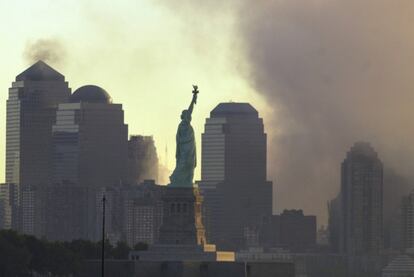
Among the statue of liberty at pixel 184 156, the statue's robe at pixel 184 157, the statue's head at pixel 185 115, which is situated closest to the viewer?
the statue's head at pixel 185 115

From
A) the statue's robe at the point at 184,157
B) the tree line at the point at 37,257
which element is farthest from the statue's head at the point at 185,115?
the tree line at the point at 37,257

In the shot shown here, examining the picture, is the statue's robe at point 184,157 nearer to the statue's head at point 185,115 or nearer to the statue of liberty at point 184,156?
the statue of liberty at point 184,156

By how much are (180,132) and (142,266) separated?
2071 centimetres

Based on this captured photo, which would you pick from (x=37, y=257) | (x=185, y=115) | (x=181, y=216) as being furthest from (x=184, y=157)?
(x=37, y=257)

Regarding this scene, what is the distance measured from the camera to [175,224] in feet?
625

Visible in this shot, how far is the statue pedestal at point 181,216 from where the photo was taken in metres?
189

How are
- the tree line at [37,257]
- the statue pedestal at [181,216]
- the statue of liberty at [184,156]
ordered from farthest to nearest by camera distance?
the statue of liberty at [184,156] → the statue pedestal at [181,216] → the tree line at [37,257]

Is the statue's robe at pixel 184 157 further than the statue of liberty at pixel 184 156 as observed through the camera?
Yes

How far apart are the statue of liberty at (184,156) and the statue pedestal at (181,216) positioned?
1.84ft

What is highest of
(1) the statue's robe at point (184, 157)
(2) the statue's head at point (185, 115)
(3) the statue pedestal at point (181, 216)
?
(2) the statue's head at point (185, 115)

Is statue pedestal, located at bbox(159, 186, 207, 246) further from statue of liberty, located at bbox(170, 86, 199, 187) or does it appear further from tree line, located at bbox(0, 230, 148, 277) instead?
tree line, located at bbox(0, 230, 148, 277)

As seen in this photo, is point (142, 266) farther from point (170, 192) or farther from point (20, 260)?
point (170, 192)

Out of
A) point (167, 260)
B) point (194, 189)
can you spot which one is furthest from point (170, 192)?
point (167, 260)

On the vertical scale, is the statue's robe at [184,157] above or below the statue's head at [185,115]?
below
